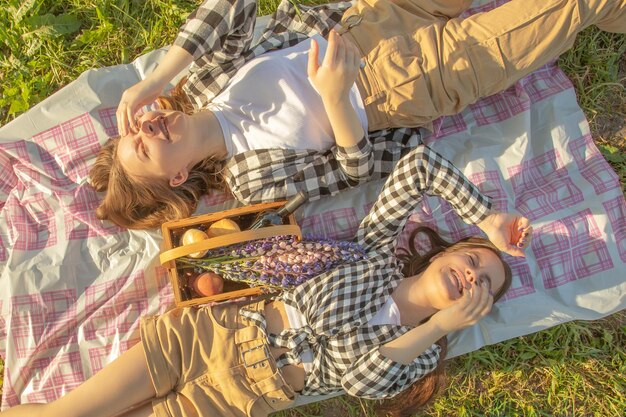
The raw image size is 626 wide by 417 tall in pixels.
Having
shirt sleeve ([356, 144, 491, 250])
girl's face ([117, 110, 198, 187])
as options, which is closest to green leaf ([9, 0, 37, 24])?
girl's face ([117, 110, 198, 187])

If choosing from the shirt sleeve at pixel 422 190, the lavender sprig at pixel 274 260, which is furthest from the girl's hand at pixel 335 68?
the lavender sprig at pixel 274 260

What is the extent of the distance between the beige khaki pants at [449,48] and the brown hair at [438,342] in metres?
0.73

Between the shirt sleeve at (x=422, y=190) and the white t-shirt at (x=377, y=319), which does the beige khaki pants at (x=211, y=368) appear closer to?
the white t-shirt at (x=377, y=319)

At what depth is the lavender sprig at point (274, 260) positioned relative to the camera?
294 cm

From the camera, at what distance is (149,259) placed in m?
3.34

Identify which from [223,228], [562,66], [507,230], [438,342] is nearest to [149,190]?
[223,228]

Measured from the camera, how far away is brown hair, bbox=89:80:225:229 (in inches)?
120

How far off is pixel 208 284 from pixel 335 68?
4.32ft

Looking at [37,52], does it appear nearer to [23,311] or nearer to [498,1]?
[23,311]

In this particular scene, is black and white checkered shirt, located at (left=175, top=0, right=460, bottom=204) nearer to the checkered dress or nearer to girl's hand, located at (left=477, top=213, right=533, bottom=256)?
the checkered dress

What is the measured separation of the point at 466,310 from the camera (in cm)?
286

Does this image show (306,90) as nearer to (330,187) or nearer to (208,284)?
(330,187)

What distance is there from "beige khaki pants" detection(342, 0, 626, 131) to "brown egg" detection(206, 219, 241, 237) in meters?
0.97

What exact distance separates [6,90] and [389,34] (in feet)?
7.96
